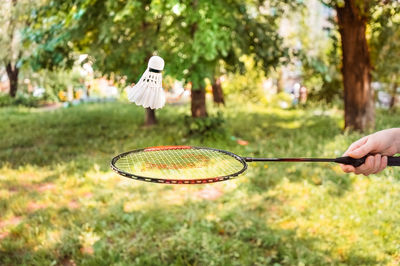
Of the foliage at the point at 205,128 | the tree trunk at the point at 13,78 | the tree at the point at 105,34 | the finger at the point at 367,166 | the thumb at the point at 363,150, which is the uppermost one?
the tree at the point at 105,34

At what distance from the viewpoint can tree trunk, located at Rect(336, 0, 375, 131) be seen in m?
8.83

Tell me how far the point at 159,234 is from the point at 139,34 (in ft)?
17.0

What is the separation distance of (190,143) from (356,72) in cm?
419

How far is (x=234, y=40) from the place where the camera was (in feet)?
28.9

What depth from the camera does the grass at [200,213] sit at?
4.12 metres

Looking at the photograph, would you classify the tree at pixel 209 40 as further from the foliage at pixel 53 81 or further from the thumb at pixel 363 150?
the foliage at pixel 53 81

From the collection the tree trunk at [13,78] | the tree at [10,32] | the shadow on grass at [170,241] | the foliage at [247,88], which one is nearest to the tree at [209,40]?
the shadow on grass at [170,241]

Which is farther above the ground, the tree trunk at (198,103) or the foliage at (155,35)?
the foliage at (155,35)

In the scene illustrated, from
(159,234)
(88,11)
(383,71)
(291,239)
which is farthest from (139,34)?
(383,71)

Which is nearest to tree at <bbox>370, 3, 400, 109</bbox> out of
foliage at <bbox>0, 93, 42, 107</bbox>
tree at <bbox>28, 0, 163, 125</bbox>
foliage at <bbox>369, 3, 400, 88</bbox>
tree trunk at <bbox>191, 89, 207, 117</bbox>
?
foliage at <bbox>369, 3, 400, 88</bbox>

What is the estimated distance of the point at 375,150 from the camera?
2395 millimetres

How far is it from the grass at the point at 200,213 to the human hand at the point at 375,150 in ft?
5.88

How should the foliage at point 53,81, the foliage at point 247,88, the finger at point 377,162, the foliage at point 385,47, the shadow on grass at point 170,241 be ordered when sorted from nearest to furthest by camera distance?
the finger at point 377,162, the shadow on grass at point 170,241, the foliage at point 385,47, the foliage at point 53,81, the foliage at point 247,88

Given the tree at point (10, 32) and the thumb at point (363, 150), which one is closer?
the thumb at point (363, 150)
